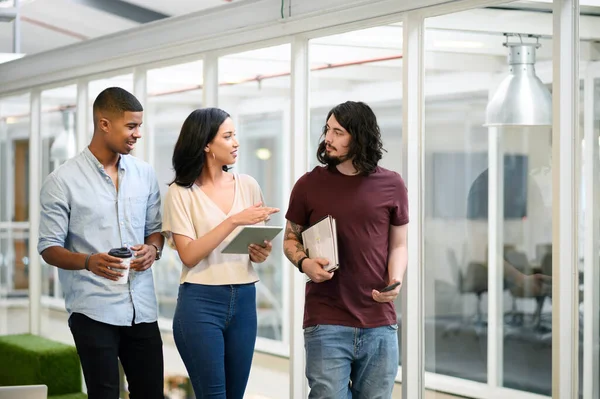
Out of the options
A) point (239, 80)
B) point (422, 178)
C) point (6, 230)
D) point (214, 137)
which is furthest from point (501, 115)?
point (6, 230)

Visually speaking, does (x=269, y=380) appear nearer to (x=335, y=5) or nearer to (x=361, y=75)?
(x=361, y=75)

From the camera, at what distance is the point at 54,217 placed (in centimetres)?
336

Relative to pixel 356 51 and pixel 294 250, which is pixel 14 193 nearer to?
pixel 356 51

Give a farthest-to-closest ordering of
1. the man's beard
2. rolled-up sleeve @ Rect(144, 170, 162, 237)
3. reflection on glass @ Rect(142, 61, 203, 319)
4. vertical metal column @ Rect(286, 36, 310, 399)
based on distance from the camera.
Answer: reflection on glass @ Rect(142, 61, 203, 319) < vertical metal column @ Rect(286, 36, 310, 399) < rolled-up sleeve @ Rect(144, 170, 162, 237) < the man's beard

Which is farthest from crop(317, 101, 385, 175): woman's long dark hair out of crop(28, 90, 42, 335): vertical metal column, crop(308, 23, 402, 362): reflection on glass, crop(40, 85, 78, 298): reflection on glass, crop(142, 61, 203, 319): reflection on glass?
crop(28, 90, 42, 335): vertical metal column

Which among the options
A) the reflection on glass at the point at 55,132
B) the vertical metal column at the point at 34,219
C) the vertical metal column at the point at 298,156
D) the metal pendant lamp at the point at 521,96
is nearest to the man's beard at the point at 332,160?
the metal pendant lamp at the point at 521,96

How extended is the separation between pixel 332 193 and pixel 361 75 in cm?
167

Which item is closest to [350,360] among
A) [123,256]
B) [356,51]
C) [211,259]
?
[211,259]

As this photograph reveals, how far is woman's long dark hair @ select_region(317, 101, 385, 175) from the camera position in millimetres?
3152

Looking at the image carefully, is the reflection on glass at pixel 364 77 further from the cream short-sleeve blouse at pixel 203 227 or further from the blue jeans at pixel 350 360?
the blue jeans at pixel 350 360

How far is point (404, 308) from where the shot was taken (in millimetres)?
3912

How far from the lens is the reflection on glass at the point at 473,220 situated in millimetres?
3615

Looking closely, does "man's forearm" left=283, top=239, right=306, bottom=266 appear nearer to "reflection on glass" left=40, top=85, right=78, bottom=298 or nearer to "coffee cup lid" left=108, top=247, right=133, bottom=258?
"coffee cup lid" left=108, top=247, right=133, bottom=258

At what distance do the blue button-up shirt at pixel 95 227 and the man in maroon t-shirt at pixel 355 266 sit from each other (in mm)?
690
